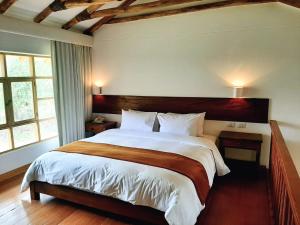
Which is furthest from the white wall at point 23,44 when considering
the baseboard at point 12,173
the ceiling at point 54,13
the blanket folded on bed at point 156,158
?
the baseboard at point 12,173

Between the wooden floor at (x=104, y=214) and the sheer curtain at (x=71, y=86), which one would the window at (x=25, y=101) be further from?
the wooden floor at (x=104, y=214)

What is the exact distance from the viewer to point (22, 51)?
11.9 ft

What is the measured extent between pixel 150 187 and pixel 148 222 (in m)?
0.39

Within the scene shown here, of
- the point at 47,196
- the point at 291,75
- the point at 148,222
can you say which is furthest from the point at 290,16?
the point at 47,196

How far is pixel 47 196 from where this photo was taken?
9.96 feet

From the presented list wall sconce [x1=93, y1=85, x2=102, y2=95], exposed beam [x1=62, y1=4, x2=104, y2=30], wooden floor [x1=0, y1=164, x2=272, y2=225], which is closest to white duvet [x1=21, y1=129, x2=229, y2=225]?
wooden floor [x1=0, y1=164, x2=272, y2=225]

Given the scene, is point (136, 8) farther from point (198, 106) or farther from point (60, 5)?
point (198, 106)

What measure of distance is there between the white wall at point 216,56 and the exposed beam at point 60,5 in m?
1.26

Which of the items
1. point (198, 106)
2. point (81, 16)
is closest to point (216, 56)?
point (198, 106)

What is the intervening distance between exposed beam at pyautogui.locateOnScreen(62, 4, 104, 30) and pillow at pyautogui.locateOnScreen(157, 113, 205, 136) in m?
2.09

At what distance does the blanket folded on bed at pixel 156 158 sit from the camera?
243 cm

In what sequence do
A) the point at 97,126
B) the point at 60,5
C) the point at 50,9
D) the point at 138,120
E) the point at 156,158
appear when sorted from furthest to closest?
the point at 97,126, the point at 138,120, the point at 50,9, the point at 60,5, the point at 156,158

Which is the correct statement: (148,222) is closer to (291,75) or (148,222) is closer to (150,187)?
(150,187)

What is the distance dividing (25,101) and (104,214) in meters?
2.37
